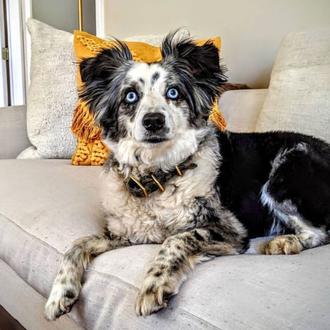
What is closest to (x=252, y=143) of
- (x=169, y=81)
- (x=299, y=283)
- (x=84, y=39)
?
(x=169, y=81)

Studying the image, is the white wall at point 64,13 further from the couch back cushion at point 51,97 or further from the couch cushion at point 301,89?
the couch cushion at point 301,89

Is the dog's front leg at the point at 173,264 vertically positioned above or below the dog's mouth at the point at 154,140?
below

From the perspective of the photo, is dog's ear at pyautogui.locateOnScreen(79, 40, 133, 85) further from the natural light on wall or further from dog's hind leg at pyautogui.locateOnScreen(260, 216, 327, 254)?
the natural light on wall

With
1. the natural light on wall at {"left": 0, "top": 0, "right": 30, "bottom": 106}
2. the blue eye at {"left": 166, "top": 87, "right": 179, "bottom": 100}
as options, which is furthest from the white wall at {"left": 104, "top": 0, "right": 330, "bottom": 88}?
the natural light on wall at {"left": 0, "top": 0, "right": 30, "bottom": 106}

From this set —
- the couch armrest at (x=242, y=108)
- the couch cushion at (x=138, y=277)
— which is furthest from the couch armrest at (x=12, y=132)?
the couch armrest at (x=242, y=108)

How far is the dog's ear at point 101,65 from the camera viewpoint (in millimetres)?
1417

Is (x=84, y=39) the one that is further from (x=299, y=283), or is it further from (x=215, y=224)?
(x=299, y=283)

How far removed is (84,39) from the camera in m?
2.15

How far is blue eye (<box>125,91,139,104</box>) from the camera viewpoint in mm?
1371

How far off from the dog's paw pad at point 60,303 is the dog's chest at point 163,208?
28 cm

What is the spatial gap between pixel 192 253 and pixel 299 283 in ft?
0.94

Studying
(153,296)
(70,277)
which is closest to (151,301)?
(153,296)

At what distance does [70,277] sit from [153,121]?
0.46 metres

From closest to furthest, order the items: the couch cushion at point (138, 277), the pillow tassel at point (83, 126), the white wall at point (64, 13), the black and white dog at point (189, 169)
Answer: the couch cushion at point (138, 277)
the black and white dog at point (189, 169)
the pillow tassel at point (83, 126)
the white wall at point (64, 13)
